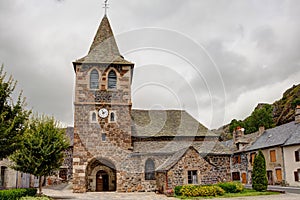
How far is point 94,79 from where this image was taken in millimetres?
29047

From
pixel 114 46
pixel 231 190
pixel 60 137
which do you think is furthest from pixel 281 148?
pixel 60 137

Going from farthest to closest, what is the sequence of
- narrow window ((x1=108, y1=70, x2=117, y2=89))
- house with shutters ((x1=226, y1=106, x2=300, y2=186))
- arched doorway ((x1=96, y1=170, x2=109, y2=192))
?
house with shutters ((x1=226, y1=106, x2=300, y2=186)) < arched doorway ((x1=96, y1=170, x2=109, y2=192)) < narrow window ((x1=108, y1=70, x2=117, y2=89))

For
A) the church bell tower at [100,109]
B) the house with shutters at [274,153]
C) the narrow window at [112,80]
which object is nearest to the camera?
the church bell tower at [100,109]

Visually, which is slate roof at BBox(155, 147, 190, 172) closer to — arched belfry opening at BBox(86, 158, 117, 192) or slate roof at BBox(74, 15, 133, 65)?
arched belfry opening at BBox(86, 158, 117, 192)

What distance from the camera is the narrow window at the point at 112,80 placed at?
2914 cm

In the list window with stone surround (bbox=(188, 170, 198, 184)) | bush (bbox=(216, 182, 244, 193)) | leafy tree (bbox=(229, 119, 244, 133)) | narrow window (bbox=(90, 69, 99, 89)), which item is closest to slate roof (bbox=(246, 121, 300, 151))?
bush (bbox=(216, 182, 244, 193))

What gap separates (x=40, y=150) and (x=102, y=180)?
1032 centimetres

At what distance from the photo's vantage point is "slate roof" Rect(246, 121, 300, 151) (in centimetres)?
3744

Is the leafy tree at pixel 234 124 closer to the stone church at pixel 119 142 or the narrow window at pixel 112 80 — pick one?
the stone church at pixel 119 142

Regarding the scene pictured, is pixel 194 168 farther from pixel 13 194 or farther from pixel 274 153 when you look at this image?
pixel 274 153

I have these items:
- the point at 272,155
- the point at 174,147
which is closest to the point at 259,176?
the point at 174,147

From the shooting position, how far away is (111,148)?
2773cm

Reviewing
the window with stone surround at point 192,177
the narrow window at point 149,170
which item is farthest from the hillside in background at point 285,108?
the window with stone surround at point 192,177

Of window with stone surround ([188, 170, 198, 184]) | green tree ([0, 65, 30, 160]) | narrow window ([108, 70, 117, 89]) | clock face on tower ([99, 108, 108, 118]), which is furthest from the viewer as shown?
narrow window ([108, 70, 117, 89])
